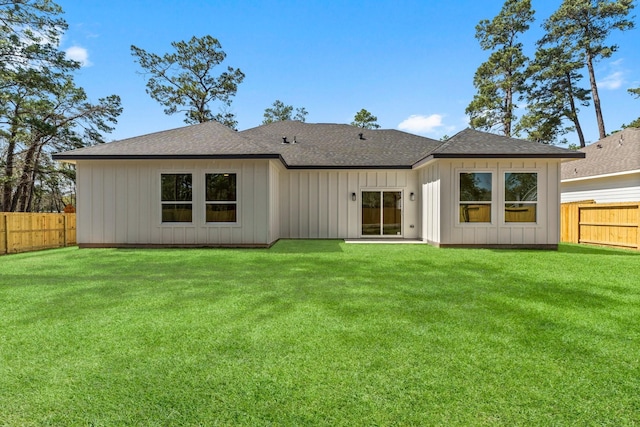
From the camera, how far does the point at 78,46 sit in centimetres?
1745

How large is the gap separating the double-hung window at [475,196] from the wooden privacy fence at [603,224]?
3923mm

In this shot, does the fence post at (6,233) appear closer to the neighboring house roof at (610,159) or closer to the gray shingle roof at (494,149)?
the gray shingle roof at (494,149)

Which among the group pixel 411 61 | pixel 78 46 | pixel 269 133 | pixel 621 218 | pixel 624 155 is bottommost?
pixel 621 218

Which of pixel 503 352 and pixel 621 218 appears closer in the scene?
pixel 503 352

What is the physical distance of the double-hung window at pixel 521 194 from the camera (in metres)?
9.24

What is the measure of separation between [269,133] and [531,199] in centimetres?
1082

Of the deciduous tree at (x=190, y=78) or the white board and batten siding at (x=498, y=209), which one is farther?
the deciduous tree at (x=190, y=78)

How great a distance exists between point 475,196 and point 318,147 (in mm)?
6443

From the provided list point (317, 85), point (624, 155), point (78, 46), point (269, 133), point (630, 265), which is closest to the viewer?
point (630, 265)

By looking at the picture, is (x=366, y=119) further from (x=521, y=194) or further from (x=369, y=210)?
(x=521, y=194)

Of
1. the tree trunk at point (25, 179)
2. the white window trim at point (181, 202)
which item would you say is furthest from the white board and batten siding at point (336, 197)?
the tree trunk at point (25, 179)

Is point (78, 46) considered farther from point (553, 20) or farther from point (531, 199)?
point (553, 20)

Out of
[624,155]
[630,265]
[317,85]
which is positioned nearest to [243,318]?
[630,265]

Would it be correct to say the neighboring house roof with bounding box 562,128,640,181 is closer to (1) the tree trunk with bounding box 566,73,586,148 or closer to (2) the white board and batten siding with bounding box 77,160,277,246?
(1) the tree trunk with bounding box 566,73,586,148
